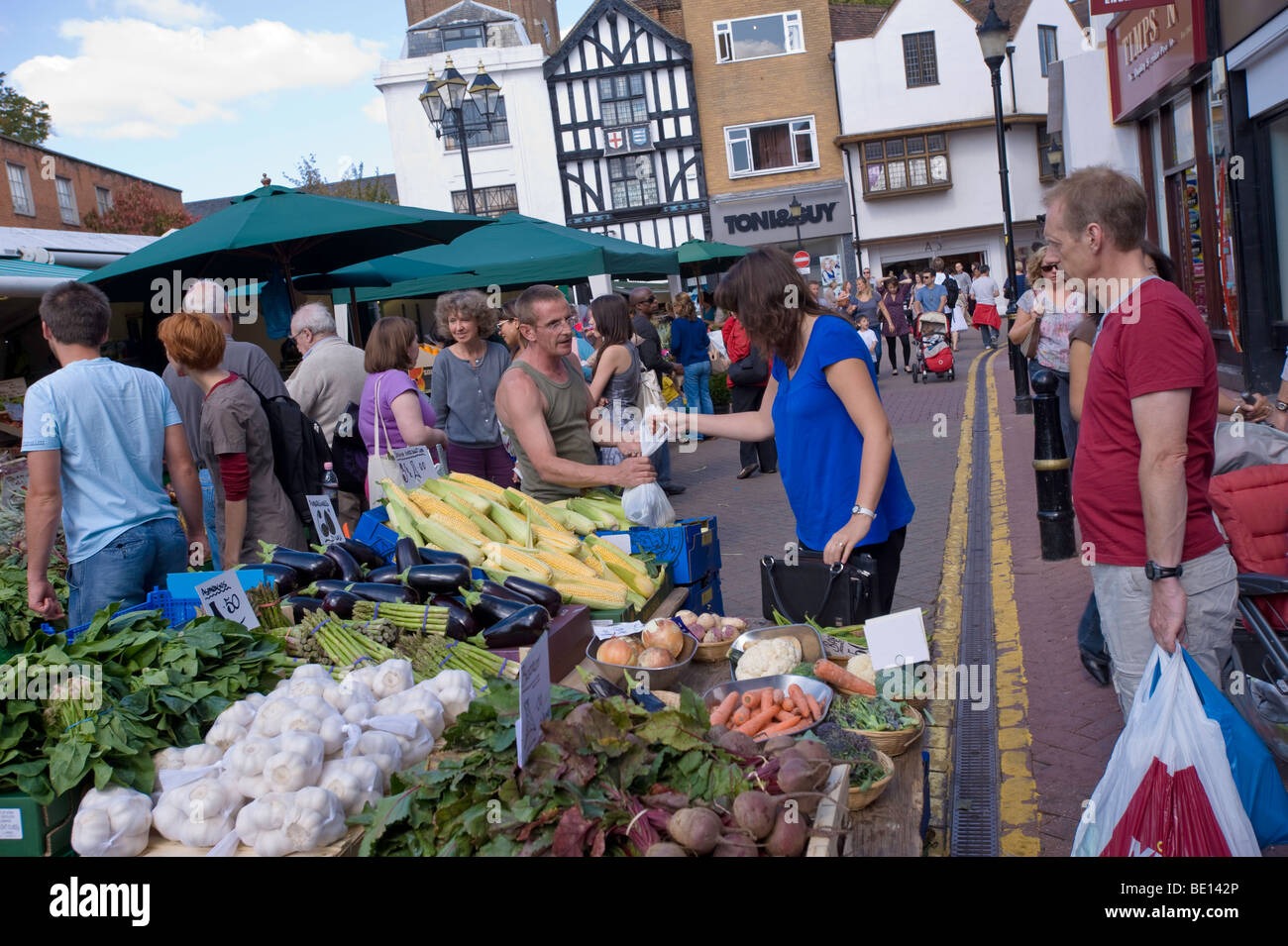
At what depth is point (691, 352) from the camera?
566 inches

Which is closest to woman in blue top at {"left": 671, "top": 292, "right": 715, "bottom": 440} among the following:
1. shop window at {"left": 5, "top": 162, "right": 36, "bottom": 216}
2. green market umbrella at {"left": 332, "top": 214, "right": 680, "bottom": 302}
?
green market umbrella at {"left": 332, "top": 214, "right": 680, "bottom": 302}

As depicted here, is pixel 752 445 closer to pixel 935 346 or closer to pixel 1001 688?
pixel 1001 688

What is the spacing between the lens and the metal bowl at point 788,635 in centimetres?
346

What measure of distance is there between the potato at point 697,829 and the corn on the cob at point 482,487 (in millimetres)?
2946

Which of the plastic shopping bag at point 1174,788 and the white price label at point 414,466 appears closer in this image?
the plastic shopping bag at point 1174,788

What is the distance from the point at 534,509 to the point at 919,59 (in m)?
38.2

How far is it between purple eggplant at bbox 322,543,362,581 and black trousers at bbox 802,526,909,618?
6.05ft

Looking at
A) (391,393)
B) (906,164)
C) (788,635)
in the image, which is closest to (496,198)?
(906,164)

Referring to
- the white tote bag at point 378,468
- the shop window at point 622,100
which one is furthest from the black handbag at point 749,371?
the shop window at point 622,100

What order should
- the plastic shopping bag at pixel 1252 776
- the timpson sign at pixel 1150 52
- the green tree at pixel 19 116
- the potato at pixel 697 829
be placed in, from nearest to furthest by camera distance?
the potato at pixel 697 829 < the plastic shopping bag at pixel 1252 776 < the timpson sign at pixel 1150 52 < the green tree at pixel 19 116

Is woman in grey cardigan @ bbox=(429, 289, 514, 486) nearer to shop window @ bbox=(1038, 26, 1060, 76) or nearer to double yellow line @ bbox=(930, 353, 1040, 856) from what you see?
double yellow line @ bbox=(930, 353, 1040, 856)

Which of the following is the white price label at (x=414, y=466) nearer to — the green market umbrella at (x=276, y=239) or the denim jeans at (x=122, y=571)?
the denim jeans at (x=122, y=571)
